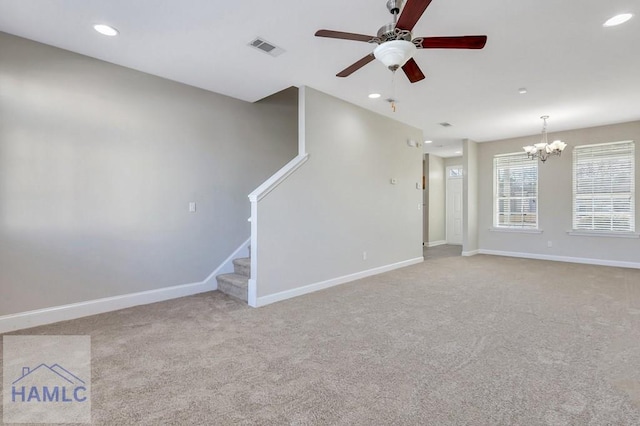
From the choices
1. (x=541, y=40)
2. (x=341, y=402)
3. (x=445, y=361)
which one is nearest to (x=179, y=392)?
(x=341, y=402)

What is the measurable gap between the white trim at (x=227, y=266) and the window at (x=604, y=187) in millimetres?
6643

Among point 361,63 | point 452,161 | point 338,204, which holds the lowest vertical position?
point 338,204

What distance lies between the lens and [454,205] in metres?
9.48

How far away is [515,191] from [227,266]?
21.9ft

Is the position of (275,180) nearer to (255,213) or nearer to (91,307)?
(255,213)

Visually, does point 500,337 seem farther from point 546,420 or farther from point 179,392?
point 179,392

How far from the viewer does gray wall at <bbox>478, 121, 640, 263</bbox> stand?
5.82 meters

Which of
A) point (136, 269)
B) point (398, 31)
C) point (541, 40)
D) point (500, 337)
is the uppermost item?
point (541, 40)

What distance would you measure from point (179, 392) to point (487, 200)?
7635mm

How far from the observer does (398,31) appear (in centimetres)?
197

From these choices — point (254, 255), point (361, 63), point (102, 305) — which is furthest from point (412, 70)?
point (102, 305)

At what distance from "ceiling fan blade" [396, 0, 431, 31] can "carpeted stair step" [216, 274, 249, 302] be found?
314 cm

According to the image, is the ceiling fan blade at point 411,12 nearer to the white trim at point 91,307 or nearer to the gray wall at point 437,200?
the white trim at point 91,307

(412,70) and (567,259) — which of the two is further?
(567,259)
